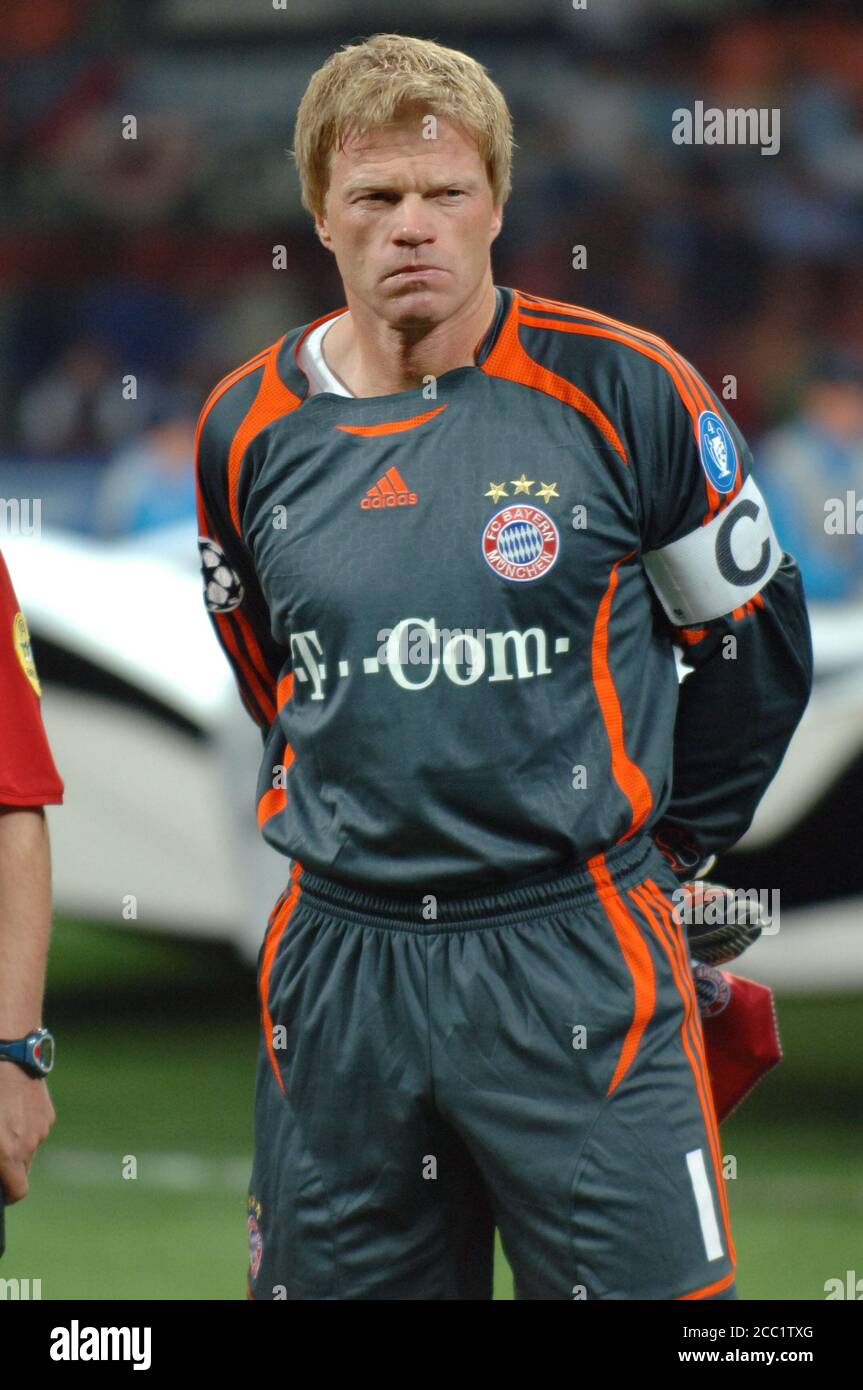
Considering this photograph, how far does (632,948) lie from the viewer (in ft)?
6.73

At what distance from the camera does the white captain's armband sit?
2.11m

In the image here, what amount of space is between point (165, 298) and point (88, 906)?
9.25 metres

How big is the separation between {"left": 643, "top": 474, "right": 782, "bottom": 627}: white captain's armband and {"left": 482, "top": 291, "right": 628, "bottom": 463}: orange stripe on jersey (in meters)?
0.13

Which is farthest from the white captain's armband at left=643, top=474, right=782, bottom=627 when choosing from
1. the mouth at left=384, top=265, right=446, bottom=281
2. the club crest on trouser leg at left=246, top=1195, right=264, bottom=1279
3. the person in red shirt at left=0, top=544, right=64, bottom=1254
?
the club crest on trouser leg at left=246, top=1195, right=264, bottom=1279

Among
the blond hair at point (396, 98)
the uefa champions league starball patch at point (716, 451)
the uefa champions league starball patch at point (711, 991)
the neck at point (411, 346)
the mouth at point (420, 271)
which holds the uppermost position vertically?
the blond hair at point (396, 98)

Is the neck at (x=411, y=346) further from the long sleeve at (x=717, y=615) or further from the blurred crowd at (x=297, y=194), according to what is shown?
the blurred crowd at (x=297, y=194)

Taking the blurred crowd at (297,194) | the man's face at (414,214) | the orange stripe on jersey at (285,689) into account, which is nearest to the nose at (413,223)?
the man's face at (414,214)

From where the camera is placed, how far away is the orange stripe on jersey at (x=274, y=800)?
7.03ft

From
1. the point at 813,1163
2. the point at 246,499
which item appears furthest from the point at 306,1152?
the point at 813,1163

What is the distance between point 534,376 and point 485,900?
553 millimetres

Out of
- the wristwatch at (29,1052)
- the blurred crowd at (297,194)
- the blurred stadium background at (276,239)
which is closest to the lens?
the wristwatch at (29,1052)

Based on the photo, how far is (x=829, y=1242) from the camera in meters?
3.67

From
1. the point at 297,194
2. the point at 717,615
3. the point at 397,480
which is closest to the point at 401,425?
the point at 397,480

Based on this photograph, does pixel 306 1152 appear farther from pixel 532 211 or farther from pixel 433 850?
pixel 532 211
